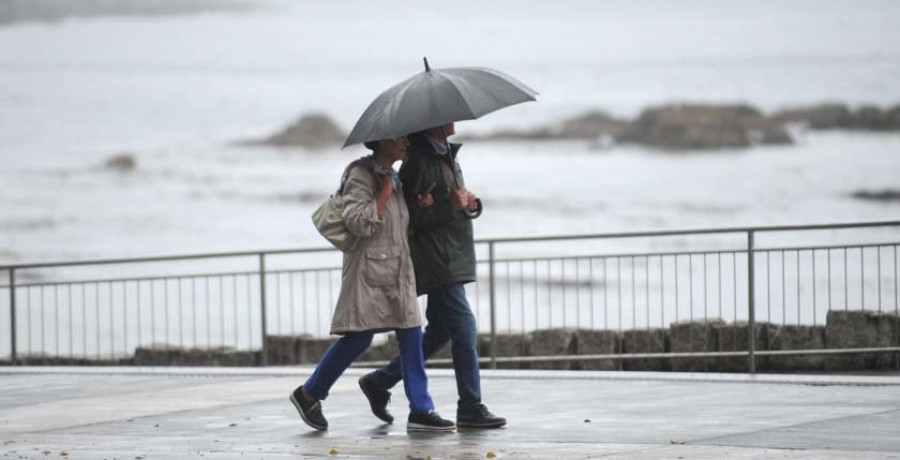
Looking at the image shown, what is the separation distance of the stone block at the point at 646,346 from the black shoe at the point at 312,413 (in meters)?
6.08

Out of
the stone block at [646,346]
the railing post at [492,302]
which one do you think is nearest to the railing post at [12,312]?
the railing post at [492,302]

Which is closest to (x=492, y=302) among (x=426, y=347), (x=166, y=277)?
(x=166, y=277)

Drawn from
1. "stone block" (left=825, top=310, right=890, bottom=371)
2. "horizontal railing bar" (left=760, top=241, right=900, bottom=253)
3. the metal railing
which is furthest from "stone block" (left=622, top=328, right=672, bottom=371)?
"horizontal railing bar" (left=760, top=241, right=900, bottom=253)

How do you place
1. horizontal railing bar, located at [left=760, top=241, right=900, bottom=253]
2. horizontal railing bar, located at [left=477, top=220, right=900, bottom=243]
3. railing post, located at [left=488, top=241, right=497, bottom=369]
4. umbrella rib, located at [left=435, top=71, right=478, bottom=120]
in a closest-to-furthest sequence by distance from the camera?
umbrella rib, located at [left=435, top=71, right=478, bottom=120] < horizontal railing bar, located at [left=477, top=220, right=900, bottom=243] < horizontal railing bar, located at [left=760, top=241, right=900, bottom=253] < railing post, located at [left=488, top=241, right=497, bottom=369]

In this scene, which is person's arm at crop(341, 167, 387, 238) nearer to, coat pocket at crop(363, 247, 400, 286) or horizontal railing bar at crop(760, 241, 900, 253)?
coat pocket at crop(363, 247, 400, 286)

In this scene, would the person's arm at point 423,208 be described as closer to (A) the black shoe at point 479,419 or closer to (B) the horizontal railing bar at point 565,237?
(A) the black shoe at point 479,419

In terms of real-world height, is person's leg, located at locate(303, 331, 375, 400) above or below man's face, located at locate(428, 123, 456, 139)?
below

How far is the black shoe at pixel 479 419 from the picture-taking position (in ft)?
31.4

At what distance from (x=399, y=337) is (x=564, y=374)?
3.09 m

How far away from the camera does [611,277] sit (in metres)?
15.4

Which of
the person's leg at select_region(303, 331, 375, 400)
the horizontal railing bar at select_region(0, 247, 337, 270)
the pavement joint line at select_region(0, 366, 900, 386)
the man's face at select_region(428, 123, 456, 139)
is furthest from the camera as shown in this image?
the horizontal railing bar at select_region(0, 247, 337, 270)

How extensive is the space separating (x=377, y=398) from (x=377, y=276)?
0.96 metres

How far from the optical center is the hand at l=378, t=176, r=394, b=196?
9383mm

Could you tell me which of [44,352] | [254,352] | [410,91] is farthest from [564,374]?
[44,352]
